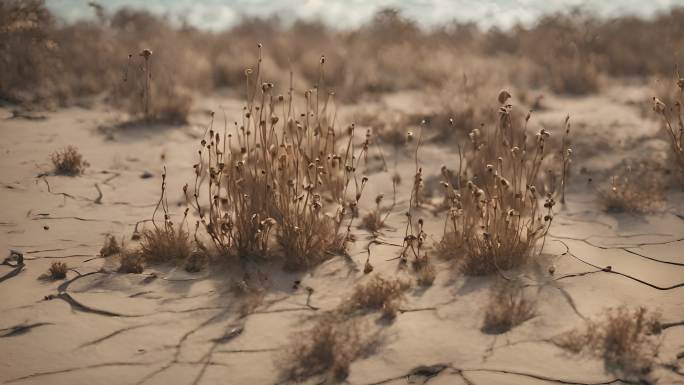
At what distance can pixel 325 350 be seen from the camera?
3145 mm

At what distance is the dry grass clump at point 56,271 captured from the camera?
12.6ft

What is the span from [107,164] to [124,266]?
2.08m

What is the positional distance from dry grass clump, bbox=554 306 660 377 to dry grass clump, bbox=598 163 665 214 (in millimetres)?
1677

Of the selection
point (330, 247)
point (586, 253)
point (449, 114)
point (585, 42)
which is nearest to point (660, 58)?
point (585, 42)

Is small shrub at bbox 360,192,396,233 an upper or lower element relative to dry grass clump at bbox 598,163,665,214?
lower

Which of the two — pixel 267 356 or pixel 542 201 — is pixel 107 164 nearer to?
pixel 267 356

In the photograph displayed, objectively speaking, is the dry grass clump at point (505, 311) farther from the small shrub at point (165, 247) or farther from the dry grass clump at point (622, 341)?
the small shrub at point (165, 247)

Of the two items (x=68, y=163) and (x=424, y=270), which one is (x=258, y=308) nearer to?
(x=424, y=270)

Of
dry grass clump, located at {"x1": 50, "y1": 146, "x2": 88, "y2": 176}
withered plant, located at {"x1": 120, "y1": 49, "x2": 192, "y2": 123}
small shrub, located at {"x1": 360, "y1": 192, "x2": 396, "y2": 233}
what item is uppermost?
withered plant, located at {"x1": 120, "y1": 49, "x2": 192, "y2": 123}

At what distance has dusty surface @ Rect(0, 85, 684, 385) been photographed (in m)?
3.08

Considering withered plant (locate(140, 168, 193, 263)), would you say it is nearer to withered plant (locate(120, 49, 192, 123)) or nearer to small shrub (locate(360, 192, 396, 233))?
small shrub (locate(360, 192, 396, 233))

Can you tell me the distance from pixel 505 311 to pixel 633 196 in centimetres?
207

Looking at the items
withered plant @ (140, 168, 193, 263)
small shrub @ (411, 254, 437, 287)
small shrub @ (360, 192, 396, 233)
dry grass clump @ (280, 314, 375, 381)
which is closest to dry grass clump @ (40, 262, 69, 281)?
withered plant @ (140, 168, 193, 263)

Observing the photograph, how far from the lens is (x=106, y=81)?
7887 millimetres
